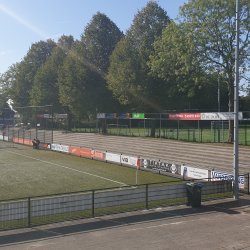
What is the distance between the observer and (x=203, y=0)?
82.3 feet

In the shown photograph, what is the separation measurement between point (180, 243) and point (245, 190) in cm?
828

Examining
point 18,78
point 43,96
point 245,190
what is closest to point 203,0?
point 245,190

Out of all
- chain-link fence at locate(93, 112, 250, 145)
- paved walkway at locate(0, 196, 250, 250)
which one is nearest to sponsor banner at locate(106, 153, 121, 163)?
chain-link fence at locate(93, 112, 250, 145)

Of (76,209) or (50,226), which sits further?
(76,209)

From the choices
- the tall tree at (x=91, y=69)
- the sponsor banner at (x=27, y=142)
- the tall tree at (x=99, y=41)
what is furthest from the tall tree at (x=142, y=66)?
the sponsor banner at (x=27, y=142)

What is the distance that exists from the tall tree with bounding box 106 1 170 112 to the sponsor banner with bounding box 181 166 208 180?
56.6ft

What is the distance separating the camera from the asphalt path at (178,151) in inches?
903

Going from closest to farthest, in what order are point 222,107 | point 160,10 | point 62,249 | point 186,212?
point 62,249 → point 186,212 → point 160,10 → point 222,107

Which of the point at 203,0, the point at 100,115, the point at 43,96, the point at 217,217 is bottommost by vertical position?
the point at 217,217

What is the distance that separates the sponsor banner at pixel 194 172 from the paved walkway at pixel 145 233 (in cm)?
644

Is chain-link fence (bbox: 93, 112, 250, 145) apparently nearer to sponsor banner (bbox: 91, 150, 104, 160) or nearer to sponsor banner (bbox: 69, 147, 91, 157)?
sponsor banner (bbox: 91, 150, 104, 160)

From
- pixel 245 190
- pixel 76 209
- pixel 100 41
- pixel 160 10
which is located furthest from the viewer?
pixel 100 41

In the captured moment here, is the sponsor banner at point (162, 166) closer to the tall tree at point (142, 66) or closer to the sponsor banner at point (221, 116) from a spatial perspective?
the sponsor banner at point (221, 116)

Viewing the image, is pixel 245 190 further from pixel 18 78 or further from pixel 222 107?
pixel 18 78
